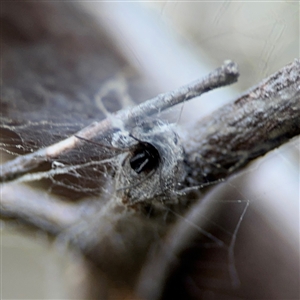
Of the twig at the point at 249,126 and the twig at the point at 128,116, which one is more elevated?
the twig at the point at 128,116

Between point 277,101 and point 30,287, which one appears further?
point 30,287

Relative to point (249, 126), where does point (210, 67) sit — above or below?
above

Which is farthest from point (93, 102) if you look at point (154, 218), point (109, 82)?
point (154, 218)

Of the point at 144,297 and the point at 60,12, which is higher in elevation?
the point at 60,12

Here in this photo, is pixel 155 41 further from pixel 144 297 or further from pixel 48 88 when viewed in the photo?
pixel 144 297
